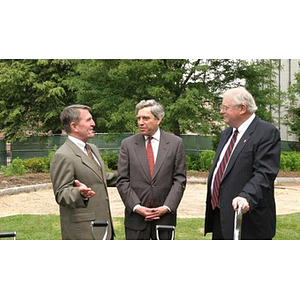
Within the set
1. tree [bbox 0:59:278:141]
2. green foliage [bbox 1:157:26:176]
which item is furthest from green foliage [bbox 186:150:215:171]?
green foliage [bbox 1:157:26:176]

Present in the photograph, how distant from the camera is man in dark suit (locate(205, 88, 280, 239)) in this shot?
3.28 meters

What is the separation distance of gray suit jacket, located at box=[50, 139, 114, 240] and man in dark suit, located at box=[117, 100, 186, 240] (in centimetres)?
22

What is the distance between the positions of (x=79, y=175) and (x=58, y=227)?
4566 millimetres

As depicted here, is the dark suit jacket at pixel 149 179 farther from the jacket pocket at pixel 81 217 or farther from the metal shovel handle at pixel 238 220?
the metal shovel handle at pixel 238 220

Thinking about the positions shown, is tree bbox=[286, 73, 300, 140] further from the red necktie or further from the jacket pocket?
the jacket pocket

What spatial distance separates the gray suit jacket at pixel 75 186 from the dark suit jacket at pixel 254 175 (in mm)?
805

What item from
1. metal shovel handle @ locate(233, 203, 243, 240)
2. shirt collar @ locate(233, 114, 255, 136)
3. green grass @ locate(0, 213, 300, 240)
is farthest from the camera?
green grass @ locate(0, 213, 300, 240)

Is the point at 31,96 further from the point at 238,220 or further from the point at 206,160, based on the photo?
the point at 238,220

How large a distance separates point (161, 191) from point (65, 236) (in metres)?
0.75

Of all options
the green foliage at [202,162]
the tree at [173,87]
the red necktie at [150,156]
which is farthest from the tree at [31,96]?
the red necktie at [150,156]

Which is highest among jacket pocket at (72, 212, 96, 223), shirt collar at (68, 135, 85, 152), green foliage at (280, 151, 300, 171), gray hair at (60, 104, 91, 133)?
gray hair at (60, 104, 91, 133)

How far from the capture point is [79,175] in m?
3.41

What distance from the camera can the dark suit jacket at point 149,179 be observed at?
147 inches

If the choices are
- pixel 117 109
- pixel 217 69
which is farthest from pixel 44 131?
pixel 217 69
